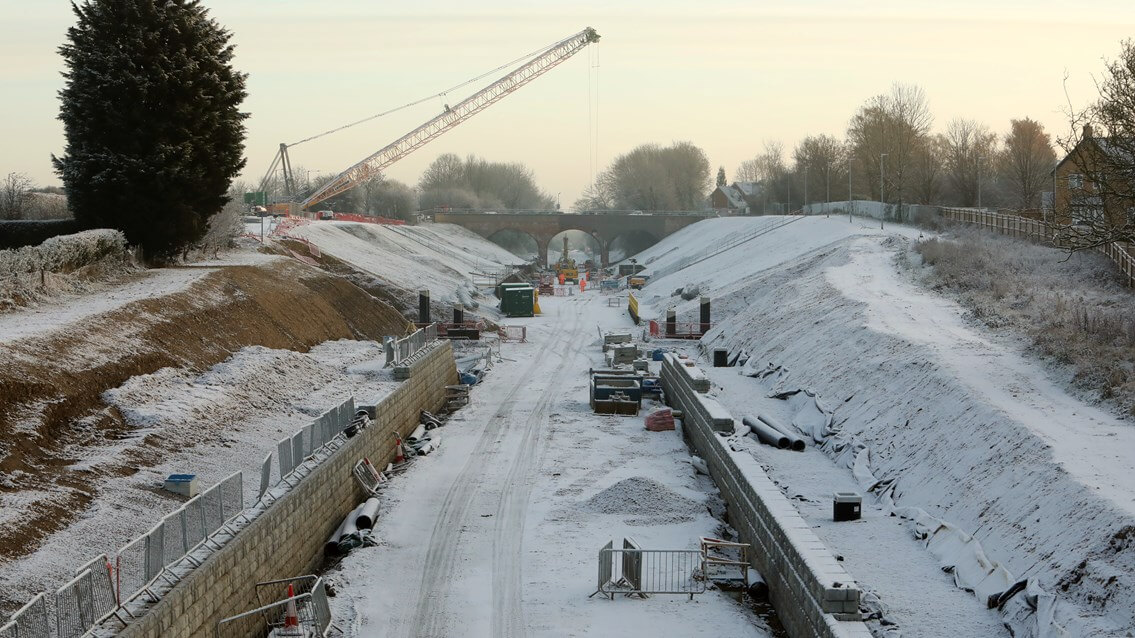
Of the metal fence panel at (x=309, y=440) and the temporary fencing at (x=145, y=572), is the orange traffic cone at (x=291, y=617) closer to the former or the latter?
the temporary fencing at (x=145, y=572)

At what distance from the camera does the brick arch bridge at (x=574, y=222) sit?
131 meters

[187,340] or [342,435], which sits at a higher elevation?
[187,340]

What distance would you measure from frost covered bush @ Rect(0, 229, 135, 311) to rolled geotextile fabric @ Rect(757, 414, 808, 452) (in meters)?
19.9

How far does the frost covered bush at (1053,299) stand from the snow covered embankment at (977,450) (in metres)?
0.93

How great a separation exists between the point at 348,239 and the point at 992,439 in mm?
57378

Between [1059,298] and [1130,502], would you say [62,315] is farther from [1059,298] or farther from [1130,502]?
[1059,298]

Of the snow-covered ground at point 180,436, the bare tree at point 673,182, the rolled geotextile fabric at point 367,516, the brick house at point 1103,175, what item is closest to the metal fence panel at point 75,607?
the snow-covered ground at point 180,436

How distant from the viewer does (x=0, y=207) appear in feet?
178

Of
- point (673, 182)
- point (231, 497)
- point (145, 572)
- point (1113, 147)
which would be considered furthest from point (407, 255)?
point (673, 182)

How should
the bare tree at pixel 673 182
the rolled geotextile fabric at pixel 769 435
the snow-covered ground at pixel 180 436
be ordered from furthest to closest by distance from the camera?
the bare tree at pixel 673 182 < the rolled geotextile fabric at pixel 769 435 < the snow-covered ground at pixel 180 436

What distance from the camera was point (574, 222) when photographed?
431ft

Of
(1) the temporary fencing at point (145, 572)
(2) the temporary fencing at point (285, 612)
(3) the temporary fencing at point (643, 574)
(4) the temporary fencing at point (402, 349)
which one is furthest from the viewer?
(4) the temporary fencing at point (402, 349)

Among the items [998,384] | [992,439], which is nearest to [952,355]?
[998,384]

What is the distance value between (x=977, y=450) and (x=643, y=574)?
7.40 m
